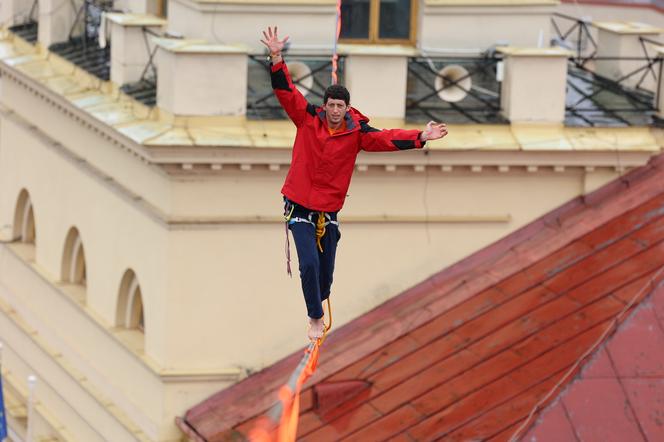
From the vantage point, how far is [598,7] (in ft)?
198

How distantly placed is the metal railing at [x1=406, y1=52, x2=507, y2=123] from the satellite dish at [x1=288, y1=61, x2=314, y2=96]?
1.44 metres

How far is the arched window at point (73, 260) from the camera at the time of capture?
47.2 m

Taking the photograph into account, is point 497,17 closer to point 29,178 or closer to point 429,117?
point 429,117

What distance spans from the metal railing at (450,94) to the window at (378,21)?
3.57ft

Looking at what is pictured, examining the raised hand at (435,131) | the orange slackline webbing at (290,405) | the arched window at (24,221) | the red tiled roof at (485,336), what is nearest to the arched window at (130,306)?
the red tiled roof at (485,336)

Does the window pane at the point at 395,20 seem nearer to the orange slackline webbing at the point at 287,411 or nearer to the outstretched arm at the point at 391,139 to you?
the orange slackline webbing at the point at 287,411

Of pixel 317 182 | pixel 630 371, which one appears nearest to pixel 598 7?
pixel 630 371

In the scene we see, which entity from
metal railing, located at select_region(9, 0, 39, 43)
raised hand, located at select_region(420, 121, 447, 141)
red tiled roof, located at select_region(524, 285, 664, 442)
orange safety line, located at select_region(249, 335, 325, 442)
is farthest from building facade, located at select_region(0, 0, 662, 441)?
raised hand, located at select_region(420, 121, 447, 141)

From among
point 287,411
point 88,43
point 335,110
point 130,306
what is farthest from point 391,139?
point 88,43

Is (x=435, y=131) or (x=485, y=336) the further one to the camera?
(x=485, y=336)

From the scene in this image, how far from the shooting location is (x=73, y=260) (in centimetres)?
4756

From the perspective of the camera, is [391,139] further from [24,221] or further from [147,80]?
[24,221]

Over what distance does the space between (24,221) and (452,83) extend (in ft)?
39.0

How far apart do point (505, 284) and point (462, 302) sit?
2.08ft
